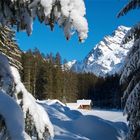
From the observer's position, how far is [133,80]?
12.9 m

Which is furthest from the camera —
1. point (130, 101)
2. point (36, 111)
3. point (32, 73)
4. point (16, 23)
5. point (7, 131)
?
point (32, 73)

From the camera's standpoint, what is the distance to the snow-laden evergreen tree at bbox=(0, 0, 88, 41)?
10.2 feet

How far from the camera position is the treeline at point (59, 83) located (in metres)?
86.9

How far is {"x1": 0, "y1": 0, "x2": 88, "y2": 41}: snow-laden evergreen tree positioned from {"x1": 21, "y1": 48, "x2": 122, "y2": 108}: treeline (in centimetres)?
5854

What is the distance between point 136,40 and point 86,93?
11342 centimetres

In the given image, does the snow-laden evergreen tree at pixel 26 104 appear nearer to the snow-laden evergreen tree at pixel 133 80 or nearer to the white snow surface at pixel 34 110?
the white snow surface at pixel 34 110

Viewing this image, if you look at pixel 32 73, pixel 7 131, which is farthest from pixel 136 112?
pixel 32 73

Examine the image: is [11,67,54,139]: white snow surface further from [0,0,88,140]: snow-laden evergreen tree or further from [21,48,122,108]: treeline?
[21,48,122,108]: treeline

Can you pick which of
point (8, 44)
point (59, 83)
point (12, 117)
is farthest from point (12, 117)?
point (59, 83)

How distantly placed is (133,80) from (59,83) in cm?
8073

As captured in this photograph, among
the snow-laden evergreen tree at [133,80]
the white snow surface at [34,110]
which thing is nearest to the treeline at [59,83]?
the snow-laden evergreen tree at [133,80]

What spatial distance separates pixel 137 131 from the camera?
12336 mm

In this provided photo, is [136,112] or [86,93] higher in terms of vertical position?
[86,93]

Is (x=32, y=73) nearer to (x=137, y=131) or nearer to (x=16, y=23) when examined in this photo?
(x=137, y=131)
